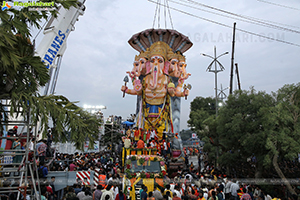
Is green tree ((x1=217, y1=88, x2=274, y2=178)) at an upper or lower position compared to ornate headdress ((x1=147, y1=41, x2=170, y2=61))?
lower

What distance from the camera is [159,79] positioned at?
19.6 meters

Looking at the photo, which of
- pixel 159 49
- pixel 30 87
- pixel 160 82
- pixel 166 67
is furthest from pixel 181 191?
pixel 159 49

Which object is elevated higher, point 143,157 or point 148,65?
point 148,65

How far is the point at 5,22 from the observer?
562 centimetres

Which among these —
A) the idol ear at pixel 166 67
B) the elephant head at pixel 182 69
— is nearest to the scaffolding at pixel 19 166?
the idol ear at pixel 166 67

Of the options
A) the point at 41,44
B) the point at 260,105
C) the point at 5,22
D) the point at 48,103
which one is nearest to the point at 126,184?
the point at 48,103

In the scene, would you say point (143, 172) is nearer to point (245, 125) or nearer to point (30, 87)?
point (30, 87)

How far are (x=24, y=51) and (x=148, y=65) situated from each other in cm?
1400

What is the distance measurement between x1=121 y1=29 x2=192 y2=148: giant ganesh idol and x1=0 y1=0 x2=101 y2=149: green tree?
1283cm

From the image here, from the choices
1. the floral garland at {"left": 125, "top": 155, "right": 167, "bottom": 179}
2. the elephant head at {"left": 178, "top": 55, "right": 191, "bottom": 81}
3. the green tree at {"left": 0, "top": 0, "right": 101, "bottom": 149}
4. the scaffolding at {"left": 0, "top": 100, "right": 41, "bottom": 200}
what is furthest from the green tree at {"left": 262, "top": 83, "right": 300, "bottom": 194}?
the scaffolding at {"left": 0, "top": 100, "right": 41, "bottom": 200}

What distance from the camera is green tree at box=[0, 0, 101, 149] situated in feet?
18.4

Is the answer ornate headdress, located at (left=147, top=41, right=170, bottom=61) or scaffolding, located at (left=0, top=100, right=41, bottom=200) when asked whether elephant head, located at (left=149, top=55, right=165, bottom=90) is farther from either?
scaffolding, located at (left=0, top=100, right=41, bottom=200)

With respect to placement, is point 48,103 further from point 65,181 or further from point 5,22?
point 65,181

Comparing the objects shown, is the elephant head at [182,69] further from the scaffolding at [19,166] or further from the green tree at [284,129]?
the scaffolding at [19,166]
